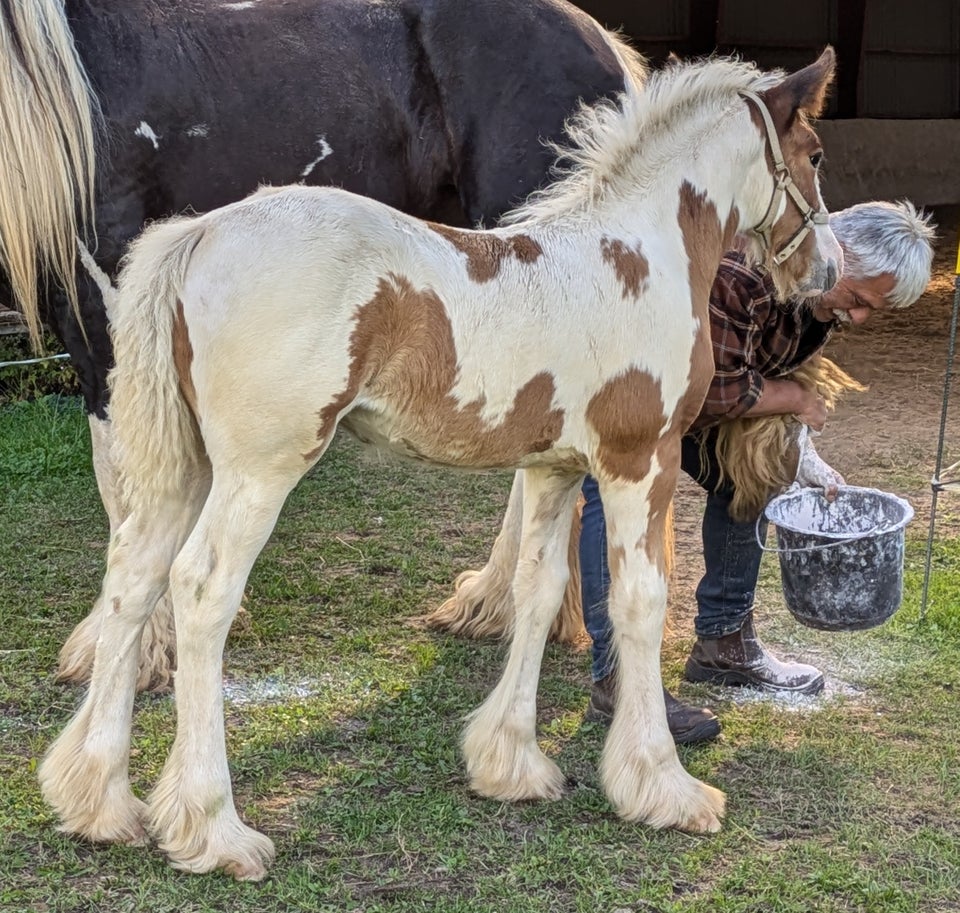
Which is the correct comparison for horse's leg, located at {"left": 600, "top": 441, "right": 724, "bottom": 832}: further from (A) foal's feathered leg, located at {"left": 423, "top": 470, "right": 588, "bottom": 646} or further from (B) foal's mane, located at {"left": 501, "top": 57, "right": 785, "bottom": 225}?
(A) foal's feathered leg, located at {"left": 423, "top": 470, "right": 588, "bottom": 646}

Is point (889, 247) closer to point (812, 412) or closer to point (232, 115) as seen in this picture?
point (812, 412)

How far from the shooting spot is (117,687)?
279cm

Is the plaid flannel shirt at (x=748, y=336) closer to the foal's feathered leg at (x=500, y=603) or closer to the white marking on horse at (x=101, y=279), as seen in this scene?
the foal's feathered leg at (x=500, y=603)

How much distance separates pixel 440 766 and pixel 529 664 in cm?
37

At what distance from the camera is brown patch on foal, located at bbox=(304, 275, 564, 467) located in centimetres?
257

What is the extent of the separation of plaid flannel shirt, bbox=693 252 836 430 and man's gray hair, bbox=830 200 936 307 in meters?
0.20

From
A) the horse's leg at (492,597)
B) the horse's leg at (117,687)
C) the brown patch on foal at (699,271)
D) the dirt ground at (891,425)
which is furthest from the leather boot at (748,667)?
the horse's leg at (117,687)

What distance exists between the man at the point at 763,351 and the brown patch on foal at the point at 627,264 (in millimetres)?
536

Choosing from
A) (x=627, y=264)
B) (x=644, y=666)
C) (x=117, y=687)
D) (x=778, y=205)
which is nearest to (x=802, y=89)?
(x=778, y=205)

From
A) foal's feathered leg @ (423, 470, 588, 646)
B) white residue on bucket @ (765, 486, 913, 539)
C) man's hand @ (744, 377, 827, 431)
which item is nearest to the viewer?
man's hand @ (744, 377, 827, 431)

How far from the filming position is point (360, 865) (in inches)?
109

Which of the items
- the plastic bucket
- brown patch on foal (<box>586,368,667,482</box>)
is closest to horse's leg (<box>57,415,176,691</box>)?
brown patch on foal (<box>586,368,667,482</box>)

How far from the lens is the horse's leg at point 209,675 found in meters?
2.56

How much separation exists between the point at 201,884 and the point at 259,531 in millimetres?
762
